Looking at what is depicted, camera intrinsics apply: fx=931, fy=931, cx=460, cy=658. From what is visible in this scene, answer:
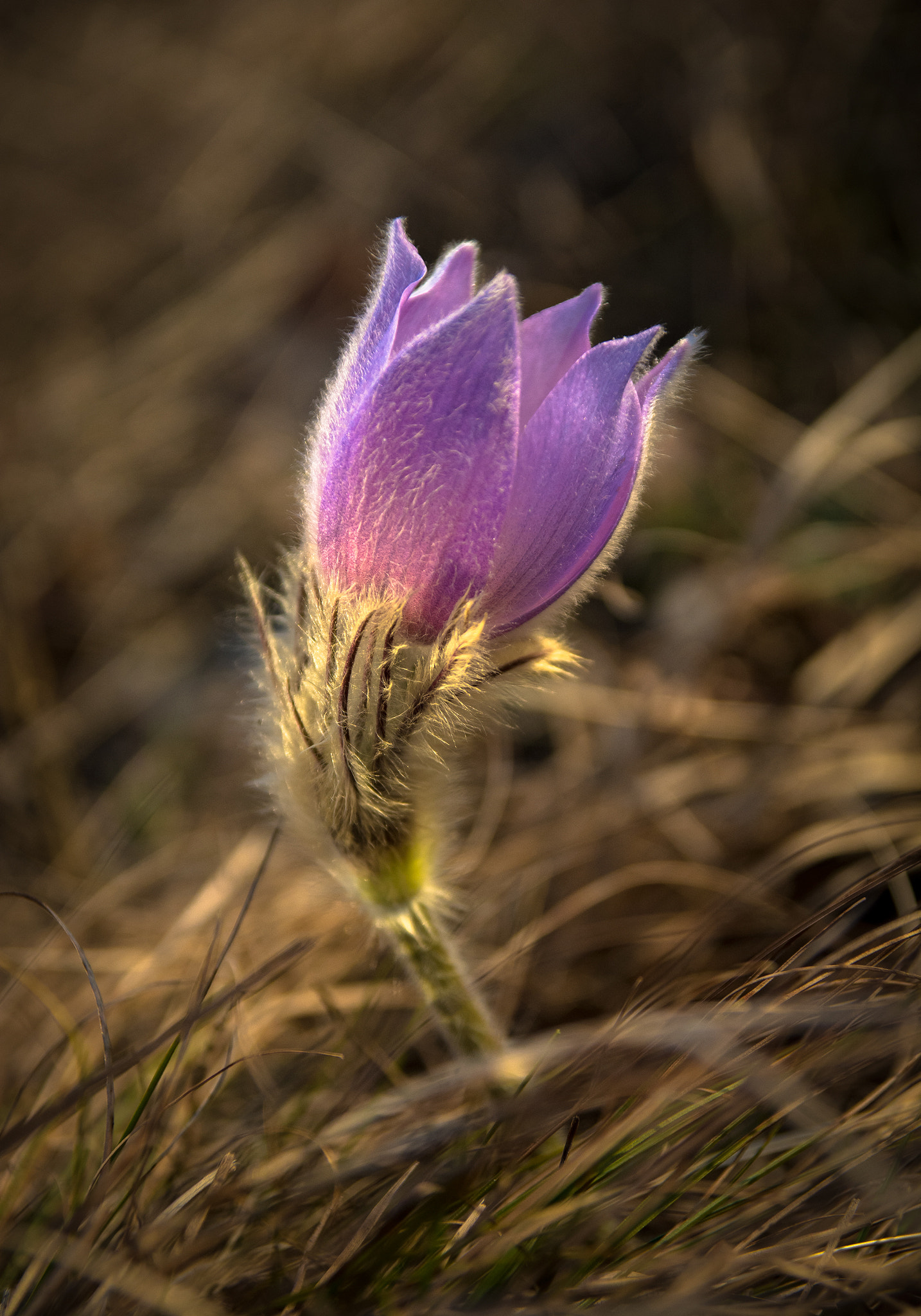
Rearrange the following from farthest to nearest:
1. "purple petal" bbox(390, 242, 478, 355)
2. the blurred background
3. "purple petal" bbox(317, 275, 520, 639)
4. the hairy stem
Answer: the blurred background → the hairy stem → "purple petal" bbox(390, 242, 478, 355) → "purple petal" bbox(317, 275, 520, 639)

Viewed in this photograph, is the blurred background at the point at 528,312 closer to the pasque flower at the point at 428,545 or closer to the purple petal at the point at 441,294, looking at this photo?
the pasque flower at the point at 428,545

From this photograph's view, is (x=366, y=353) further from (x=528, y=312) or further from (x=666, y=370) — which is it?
(x=528, y=312)

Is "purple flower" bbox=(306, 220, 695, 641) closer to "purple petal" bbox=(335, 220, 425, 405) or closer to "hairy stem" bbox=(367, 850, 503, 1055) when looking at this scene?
"purple petal" bbox=(335, 220, 425, 405)

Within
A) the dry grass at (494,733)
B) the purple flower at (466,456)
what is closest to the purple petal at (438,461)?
the purple flower at (466,456)

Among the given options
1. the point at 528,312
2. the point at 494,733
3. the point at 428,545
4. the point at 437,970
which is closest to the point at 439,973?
the point at 437,970

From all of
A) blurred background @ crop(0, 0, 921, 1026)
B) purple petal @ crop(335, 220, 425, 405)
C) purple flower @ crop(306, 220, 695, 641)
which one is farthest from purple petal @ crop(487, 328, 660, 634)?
blurred background @ crop(0, 0, 921, 1026)

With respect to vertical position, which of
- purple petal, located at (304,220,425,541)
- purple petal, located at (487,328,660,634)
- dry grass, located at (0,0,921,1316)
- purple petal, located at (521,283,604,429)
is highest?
purple petal, located at (304,220,425,541)
